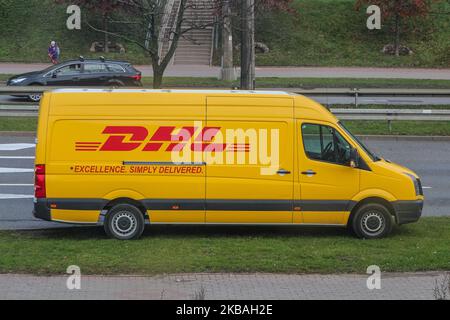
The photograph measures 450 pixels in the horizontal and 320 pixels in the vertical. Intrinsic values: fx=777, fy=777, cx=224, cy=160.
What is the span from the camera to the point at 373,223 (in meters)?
11.0

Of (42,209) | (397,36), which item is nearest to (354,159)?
(42,209)

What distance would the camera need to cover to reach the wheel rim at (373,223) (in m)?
11.0

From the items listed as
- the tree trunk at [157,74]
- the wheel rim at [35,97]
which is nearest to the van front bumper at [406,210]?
the tree trunk at [157,74]

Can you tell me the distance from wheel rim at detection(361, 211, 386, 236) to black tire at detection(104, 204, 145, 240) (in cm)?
315

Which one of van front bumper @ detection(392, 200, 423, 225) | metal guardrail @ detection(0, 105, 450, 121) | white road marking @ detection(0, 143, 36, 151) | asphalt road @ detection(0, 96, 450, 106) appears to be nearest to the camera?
van front bumper @ detection(392, 200, 423, 225)

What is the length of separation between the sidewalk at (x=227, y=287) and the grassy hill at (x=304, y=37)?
31.6 m

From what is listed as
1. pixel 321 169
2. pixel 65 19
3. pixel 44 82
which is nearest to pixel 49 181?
pixel 321 169

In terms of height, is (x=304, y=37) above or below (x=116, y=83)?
above

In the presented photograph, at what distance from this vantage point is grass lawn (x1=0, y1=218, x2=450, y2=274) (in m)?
9.09

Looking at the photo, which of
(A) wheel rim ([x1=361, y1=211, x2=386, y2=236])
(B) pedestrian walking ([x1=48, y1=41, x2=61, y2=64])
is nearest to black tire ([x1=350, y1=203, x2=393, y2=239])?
(A) wheel rim ([x1=361, y1=211, x2=386, y2=236])

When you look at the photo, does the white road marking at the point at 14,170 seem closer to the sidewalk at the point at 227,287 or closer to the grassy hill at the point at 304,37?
the sidewalk at the point at 227,287

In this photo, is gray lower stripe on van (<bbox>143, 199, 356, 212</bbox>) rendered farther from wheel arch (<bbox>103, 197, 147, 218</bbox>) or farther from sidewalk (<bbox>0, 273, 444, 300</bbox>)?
sidewalk (<bbox>0, 273, 444, 300</bbox>)

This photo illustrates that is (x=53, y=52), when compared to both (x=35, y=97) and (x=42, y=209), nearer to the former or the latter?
(x=35, y=97)

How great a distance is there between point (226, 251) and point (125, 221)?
173 cm
